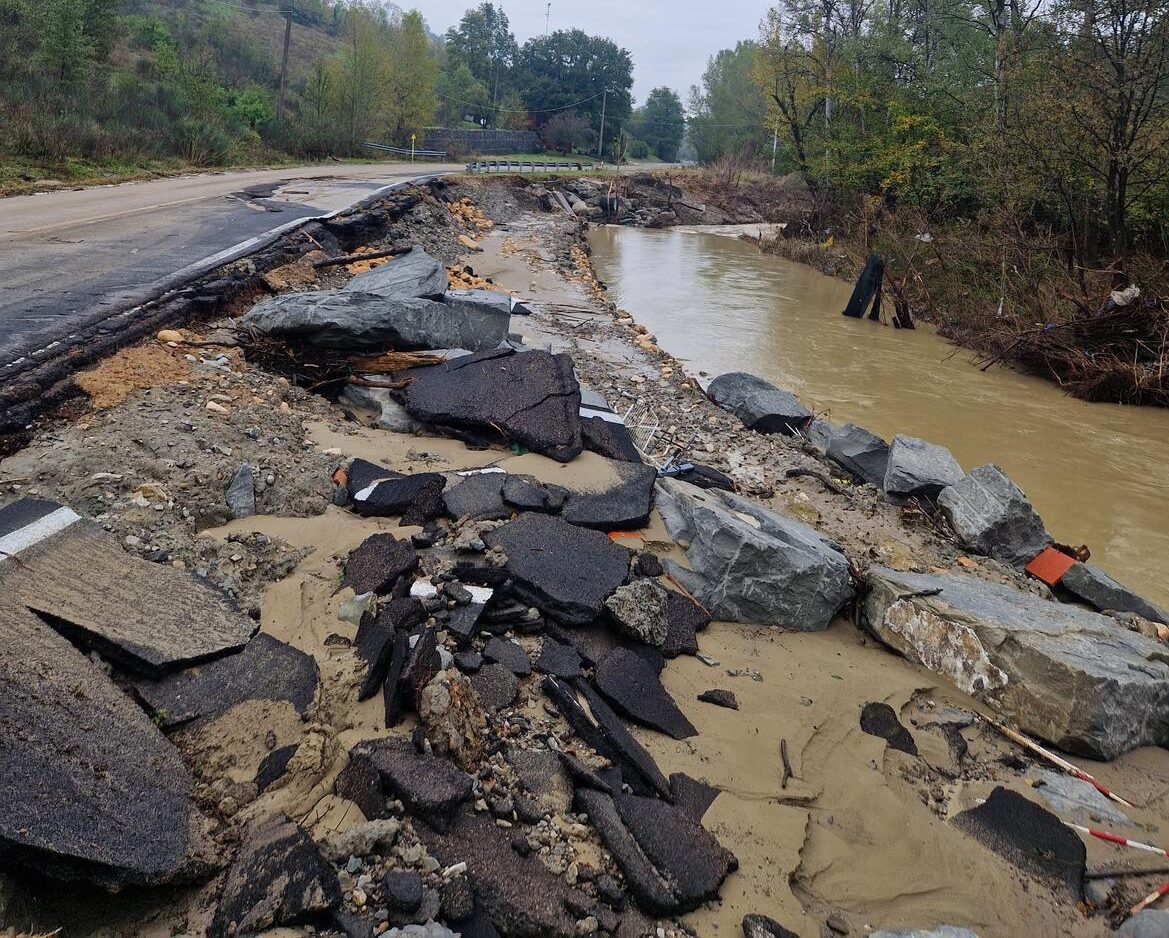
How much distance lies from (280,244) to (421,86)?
4088 cm

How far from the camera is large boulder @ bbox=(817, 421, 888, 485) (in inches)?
295

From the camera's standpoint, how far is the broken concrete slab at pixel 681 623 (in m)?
4.05

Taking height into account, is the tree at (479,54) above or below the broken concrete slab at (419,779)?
above

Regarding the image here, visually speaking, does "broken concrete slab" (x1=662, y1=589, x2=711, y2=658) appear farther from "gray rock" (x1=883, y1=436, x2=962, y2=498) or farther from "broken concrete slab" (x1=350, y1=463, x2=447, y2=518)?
"gray rock" (x1=883, y1=436, x2=962, y2=498)

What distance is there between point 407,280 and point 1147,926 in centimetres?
801

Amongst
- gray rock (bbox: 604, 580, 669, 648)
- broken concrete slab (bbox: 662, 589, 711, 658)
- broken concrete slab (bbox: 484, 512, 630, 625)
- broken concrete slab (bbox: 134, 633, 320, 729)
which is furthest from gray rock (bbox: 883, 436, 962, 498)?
broken concrete slab (bbox: 134, 633, 320, 729)

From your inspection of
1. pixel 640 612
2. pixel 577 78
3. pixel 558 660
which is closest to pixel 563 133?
pixel 577 78

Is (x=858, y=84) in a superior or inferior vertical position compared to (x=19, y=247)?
superior

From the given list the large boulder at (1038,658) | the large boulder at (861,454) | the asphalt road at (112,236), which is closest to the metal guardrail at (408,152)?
the asphalt road at (112,236)

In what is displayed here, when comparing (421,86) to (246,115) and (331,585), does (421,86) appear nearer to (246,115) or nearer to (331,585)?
(246,115)

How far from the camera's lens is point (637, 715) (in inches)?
136

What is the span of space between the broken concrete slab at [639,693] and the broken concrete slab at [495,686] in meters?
0.43

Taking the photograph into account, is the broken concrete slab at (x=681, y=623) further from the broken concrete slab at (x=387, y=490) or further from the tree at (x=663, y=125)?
the tree at (x=663, y=125)

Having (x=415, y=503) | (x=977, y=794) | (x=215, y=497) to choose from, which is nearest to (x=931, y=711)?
(x=977, y=794)
